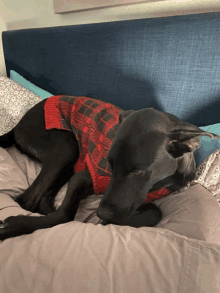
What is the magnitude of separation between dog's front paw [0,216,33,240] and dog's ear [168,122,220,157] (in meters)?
0.66

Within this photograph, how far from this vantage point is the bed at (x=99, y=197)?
56cm

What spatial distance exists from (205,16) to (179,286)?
1324mm

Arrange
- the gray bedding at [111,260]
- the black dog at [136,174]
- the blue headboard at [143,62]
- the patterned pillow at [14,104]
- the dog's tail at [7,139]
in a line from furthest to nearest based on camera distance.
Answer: the patterned pillow at [14,104]
the dog's tail at [7,139]
the blue headboard at [143,62]
the black dog at [136,174]
the gray bedding at [111,260]

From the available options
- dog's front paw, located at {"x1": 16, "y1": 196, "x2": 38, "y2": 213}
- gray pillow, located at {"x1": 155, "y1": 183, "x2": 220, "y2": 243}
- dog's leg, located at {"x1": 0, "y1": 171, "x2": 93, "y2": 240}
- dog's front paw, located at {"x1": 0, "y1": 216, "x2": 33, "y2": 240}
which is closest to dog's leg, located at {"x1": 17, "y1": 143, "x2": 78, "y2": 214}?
dog's front paw, located at {"x1": 16, "y1": 196, "x2": 38, "y2": 213}

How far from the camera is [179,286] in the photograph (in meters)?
0.52

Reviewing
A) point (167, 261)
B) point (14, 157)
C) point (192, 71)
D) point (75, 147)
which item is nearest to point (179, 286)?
point (167, 261)

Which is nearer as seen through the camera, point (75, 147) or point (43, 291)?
point (43, 291)

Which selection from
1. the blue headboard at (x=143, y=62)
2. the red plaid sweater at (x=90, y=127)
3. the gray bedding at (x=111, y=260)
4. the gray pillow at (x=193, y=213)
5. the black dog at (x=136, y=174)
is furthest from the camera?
the blue headboard at (x=143, y=62)

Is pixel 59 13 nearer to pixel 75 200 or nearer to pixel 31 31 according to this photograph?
A: pixel 31 31

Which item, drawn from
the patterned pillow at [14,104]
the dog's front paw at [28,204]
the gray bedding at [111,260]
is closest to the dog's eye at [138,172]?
the gray bedding at [111,260]

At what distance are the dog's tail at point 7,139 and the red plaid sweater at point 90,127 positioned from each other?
0.99 feet

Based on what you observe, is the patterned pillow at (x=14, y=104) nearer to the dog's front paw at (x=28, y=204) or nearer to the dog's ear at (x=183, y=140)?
the dog's front paw at (x=28, y=204)

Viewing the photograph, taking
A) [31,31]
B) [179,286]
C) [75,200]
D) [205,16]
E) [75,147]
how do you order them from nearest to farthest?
[179,286] < [75,200] < [205,16] < [75,147] < [31,31]

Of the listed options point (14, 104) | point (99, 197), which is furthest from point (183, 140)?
point (14, 104)
